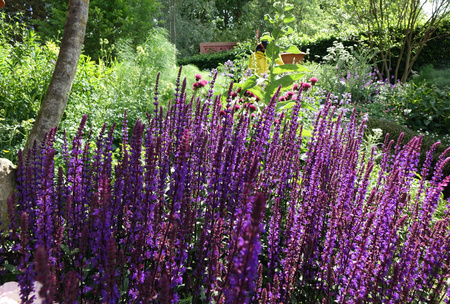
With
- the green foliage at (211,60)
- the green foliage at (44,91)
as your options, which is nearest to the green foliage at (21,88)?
the green foliage at (44,91)

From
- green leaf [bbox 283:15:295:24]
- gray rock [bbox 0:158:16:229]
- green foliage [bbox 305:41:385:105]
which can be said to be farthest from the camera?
green foliage [bbox 305:41:385:105]

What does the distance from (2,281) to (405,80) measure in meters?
15.2

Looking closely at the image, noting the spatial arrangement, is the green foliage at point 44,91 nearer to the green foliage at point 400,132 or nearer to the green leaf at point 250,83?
the green leaf at point 250,83

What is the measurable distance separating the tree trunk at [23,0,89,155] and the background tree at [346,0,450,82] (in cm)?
1254

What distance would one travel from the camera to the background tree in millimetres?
13062

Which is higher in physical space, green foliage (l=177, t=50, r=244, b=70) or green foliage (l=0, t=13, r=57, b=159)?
green foliage (l=177, t=50, r=244, b=70)

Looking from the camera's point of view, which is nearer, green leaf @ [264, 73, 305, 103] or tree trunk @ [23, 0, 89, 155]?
tree trunk @ [23, 0, 89, 155]

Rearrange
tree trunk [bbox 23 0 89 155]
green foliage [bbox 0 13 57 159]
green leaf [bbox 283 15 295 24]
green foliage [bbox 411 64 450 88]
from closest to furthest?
tree trunk [bbox 23 0 89 155]
green leaf [bbox 283 15 295 24]
green foliage [bbox 0 13 57 159]
green foliage [bbox 411 64 450 88]

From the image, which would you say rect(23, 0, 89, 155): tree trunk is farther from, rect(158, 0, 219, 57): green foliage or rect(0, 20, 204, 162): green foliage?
rect(158, 0, 219, 57): green foliage

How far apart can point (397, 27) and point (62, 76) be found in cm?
1469

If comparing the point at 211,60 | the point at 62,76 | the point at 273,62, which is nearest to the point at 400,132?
the point at 273,62

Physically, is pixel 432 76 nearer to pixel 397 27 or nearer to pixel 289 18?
pixel 397 27

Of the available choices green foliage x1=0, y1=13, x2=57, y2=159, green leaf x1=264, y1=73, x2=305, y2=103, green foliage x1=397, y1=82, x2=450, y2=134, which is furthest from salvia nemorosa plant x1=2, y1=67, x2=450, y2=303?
green foliage x1=397, y1=82, x2=450, y2=134

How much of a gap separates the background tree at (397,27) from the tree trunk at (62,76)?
1254cm
